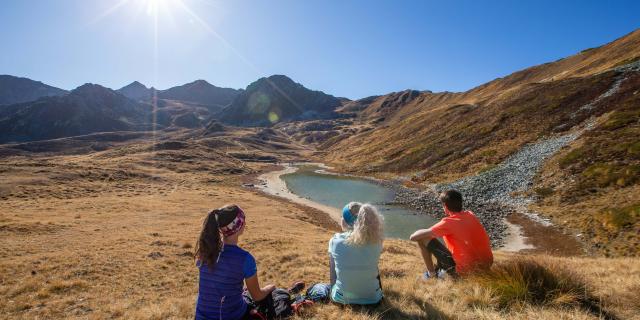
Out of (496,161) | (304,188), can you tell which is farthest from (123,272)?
(496,161)

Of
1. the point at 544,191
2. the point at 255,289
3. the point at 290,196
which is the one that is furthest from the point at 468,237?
the point at 290,196

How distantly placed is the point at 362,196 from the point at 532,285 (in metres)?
52.8

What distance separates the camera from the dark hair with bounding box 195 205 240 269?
593 centimetres

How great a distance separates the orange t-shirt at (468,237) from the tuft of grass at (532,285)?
448 millimetres

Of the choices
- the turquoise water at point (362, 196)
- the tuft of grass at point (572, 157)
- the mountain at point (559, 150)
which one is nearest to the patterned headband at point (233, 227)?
the turquoise water at point (362, 196)

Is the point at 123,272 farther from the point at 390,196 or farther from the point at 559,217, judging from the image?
the point at 390,196

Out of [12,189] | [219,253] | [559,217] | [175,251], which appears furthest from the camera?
[12,189]

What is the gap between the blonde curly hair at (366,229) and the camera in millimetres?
6352

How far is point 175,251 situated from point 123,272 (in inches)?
159

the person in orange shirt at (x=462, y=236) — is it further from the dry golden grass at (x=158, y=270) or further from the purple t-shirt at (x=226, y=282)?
the purple t-shirt at (x=226, y=282)

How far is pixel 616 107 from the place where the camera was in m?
59.5

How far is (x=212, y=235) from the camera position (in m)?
5.93

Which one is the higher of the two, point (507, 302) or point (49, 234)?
point (507, 302)

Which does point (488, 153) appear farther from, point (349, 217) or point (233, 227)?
point (233, 227)
